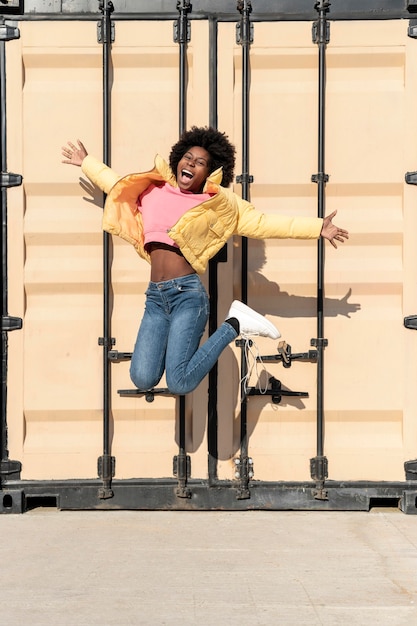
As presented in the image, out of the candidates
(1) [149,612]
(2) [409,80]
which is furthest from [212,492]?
(2) [409,80]

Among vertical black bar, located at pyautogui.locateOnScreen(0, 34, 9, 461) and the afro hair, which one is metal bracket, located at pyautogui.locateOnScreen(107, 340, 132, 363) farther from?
the afro hair

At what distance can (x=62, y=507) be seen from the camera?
498 cm

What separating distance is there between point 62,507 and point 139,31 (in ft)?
9.60

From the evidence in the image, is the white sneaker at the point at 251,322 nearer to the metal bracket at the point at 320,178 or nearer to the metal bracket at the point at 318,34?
the metal bracket at the point at 320,178

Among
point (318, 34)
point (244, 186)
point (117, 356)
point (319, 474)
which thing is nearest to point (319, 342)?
point (319, 474)

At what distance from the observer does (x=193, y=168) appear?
15.3 feet

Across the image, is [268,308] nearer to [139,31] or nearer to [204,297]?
[204,297]

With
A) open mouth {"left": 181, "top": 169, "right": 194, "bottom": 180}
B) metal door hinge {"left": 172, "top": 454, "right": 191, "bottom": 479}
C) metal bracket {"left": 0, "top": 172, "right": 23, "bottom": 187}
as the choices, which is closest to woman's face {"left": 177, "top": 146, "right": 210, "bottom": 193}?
open mouth {"left": 181, "top": 169, "right": 194, "bottom": 180}

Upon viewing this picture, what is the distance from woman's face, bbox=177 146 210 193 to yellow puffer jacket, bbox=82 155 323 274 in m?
0.09

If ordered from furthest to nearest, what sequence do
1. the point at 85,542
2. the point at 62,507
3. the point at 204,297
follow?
the point at 62,507 → the point at 204,297 → the point at 85,542

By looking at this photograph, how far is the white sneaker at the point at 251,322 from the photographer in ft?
15.1

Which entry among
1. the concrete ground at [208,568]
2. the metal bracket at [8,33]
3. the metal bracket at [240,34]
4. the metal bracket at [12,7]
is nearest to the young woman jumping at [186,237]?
the metal bracket at [240,34]

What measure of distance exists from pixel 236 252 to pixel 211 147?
686mm

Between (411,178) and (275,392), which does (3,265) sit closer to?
(275,392)
